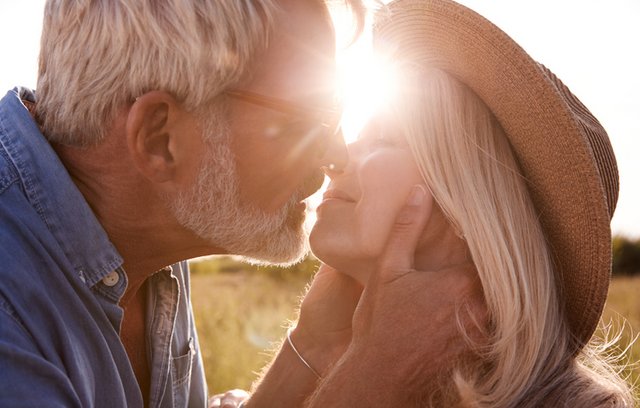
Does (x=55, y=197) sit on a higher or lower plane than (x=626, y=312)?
higher

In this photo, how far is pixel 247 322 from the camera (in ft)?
26.0

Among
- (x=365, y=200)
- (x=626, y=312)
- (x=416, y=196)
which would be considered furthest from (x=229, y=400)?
(x=626, y=312)

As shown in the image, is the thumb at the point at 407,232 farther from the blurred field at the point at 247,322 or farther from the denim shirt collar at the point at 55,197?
the blurred field at the point at 247,322

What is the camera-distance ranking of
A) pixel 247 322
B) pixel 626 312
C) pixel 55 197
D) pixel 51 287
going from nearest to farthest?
1. pixel 51 287
2. pixel 55 197
3. pixel 626 312
4. pixel 247 322

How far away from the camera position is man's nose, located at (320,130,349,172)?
2928mm

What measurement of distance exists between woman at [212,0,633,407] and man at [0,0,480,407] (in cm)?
29

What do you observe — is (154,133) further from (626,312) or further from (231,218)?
(626,312)

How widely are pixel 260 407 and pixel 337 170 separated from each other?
4.10 feet

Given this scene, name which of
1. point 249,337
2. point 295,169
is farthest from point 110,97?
point 249,337

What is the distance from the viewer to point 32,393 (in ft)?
6.56

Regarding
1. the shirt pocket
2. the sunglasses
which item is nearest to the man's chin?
the sunglasses

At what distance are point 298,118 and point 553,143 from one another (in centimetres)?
104

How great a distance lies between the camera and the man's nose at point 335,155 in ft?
9.61

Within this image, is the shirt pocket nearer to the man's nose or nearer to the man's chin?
the man's chin
